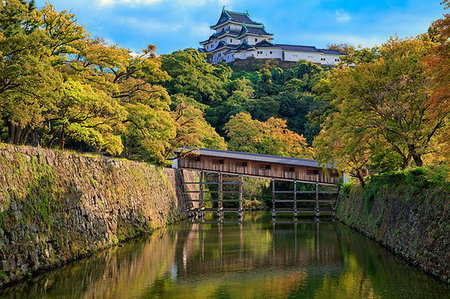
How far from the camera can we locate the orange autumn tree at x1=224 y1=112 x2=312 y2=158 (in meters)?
44.3

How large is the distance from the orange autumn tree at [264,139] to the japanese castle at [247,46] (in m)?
38.1

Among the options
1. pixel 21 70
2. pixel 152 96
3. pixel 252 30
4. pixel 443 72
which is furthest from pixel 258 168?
pixel 252 30

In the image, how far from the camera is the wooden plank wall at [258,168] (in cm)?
3481

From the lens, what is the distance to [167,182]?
2948cm

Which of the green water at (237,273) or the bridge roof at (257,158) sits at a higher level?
the bridge roof at (257,158)

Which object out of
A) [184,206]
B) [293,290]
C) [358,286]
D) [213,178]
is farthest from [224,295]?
[213,178]

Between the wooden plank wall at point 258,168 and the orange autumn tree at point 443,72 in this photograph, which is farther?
the wooden plank wall at point 258,168

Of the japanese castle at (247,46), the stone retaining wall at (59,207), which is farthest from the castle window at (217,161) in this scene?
the japanese castle at (247,46)

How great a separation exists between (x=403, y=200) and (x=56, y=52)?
57.0 ft

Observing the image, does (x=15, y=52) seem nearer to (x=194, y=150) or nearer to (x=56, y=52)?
(x=56, y=52)

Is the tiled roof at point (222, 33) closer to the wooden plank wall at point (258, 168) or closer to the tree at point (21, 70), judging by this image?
the wooden plank wall at point (258, 168)

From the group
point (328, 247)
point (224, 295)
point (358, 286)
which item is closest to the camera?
point (224, 295)

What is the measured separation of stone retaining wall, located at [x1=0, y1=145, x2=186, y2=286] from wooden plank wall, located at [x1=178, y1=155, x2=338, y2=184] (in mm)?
12641

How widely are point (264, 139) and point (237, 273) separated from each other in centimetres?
3250
